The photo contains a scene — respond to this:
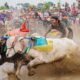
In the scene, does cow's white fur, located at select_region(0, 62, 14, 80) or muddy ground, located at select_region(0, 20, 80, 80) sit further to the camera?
cow's white fur, located at select_region(0, 62, 14, 80)

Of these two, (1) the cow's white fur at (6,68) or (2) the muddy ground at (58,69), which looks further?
(1) the cow's white fur at (6,68)

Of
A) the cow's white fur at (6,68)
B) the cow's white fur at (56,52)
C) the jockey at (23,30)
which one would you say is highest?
the jockey at (23,30)

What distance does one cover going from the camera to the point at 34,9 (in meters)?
2.74

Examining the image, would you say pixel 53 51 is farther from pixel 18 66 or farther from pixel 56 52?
pixel 18 66

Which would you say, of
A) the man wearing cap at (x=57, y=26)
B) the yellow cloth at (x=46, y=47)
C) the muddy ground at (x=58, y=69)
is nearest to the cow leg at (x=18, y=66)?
the muddy ground at (x=58, y=69)

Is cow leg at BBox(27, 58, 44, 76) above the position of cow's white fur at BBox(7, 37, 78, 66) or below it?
below

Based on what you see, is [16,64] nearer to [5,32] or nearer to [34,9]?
[5,32]

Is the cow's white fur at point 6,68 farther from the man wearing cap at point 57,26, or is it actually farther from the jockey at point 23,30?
the man wearing cap at point 57,26

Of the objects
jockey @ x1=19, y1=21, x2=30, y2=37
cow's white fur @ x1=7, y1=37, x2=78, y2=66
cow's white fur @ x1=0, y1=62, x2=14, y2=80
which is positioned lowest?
cow's white fur @ x1=0, y1=62, x2=14, y2=80

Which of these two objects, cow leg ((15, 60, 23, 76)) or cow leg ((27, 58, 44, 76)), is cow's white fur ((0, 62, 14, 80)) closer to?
cow leg ((15, 60, 23, 76))

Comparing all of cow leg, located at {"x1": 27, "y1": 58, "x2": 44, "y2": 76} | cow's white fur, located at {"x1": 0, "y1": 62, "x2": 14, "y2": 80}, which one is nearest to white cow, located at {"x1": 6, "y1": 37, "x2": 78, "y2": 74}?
cow leg, located at {"x1": 27, "y1": 58, "x2": 44, "y2": 76}

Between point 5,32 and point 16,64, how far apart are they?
0.30 meters

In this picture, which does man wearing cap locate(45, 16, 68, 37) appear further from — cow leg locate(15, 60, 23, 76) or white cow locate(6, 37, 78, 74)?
cow leg locate(15, 60, 23, 76)

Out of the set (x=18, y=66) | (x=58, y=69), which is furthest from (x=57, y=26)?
(x=18, y=66)
